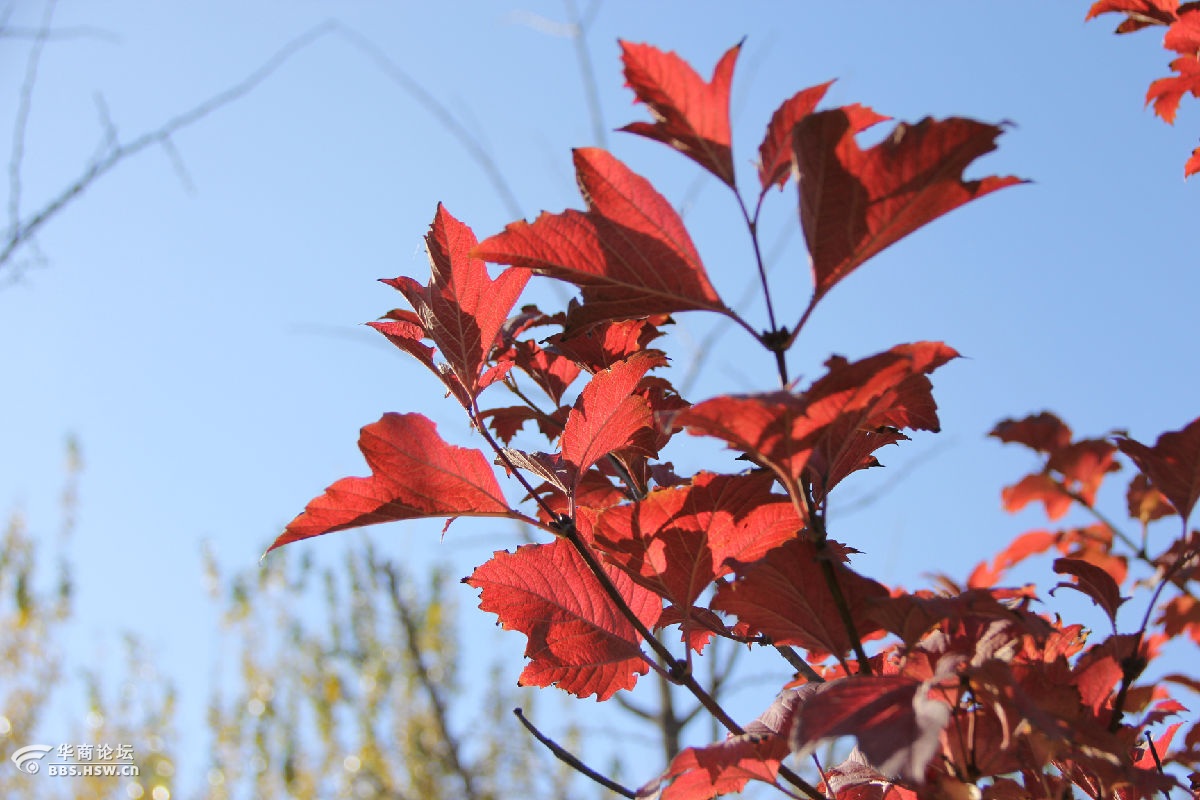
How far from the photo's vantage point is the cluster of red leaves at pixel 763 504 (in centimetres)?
57

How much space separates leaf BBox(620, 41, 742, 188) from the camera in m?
0.63

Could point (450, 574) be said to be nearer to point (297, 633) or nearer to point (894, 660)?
point (297, 633)

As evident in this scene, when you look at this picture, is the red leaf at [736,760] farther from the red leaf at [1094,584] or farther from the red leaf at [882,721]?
the red leaf at [1094,584]

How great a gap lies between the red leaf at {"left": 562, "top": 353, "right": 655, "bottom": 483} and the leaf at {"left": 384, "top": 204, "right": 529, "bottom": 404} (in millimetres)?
111

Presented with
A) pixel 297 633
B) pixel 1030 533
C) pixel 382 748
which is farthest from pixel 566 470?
pixel 297 633

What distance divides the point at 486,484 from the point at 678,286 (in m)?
0.25

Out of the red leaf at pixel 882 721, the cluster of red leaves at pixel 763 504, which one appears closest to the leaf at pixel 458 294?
the cluster of red leaves at pixel 763 504

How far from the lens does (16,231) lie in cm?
221

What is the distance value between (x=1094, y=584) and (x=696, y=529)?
0.36 meters

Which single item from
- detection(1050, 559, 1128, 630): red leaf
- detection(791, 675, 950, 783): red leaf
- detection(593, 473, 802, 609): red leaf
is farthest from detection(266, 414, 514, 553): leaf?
detection(1050, 559, 1128, 630): red leaf

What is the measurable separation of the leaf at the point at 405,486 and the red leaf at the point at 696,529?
0.11 metres

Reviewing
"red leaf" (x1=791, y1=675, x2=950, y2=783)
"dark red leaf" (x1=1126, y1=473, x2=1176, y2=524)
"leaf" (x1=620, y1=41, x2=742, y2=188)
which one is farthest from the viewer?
"dark red leaf" (x1=1126, y1=473, x2=1176, y2=524)

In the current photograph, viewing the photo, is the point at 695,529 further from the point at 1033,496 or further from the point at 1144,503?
the point at 1033,496

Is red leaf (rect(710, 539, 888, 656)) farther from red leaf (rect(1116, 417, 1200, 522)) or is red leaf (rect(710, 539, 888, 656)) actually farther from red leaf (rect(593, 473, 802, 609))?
red leaf (rect(1116, 417, 1200, 522))
